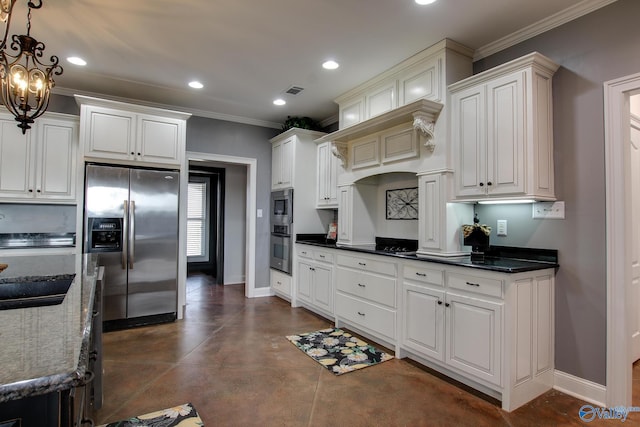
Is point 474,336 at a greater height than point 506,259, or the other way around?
point 506,259

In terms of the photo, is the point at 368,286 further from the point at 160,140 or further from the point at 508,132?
the point at 160,140

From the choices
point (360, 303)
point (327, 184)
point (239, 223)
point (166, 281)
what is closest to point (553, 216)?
point (360, 303)

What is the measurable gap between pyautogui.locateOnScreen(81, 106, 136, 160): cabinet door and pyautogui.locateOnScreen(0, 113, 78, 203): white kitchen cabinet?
36 centimetres

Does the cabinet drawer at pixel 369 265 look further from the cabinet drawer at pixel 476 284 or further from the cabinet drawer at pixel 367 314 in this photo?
the cabinet drawer at pixel 476 284

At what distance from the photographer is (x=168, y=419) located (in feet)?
6.92

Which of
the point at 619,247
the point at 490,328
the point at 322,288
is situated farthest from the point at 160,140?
the point at 619,247

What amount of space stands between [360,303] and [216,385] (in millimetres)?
1556

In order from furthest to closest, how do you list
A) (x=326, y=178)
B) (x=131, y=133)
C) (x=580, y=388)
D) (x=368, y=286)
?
(x=326, y=178), (x=131, y=133), (x=368, y=286), (x=580, y=388)

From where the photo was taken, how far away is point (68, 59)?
3.37 meters

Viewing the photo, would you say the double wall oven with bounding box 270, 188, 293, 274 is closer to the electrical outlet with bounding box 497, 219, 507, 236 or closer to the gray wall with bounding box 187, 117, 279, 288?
the gray wall with bounding box 187, 117, 279, 288

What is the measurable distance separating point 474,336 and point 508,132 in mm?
1512

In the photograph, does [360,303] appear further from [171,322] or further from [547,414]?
[171,322]

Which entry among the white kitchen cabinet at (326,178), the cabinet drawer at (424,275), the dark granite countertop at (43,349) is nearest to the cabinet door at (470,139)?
the cabinet drawer at (424,275)

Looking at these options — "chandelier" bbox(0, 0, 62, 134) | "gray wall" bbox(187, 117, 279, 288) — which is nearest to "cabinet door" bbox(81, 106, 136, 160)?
"gray wall" bbox(187, 117, 279, 288)
